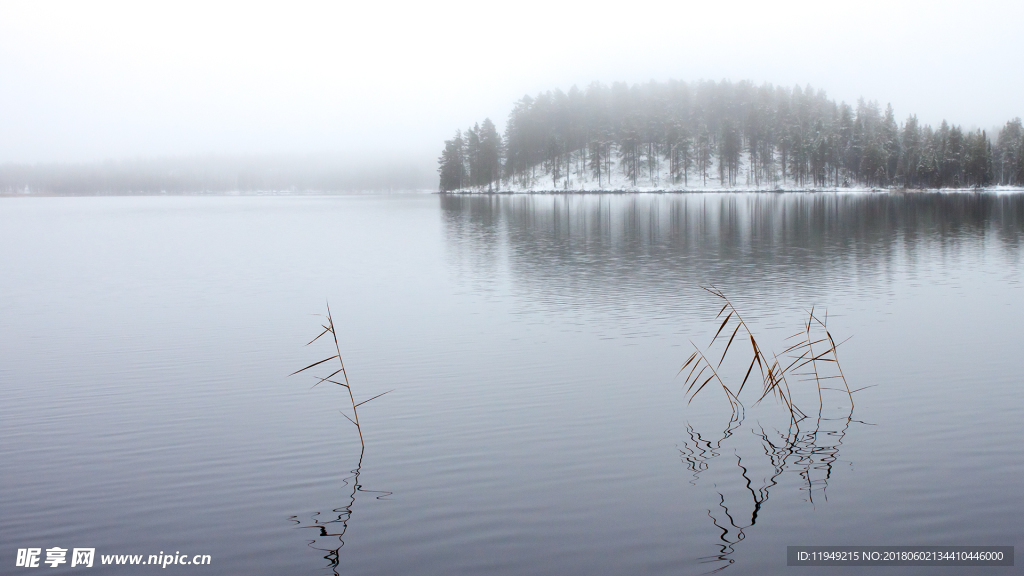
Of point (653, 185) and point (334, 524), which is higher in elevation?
point (653, 185)

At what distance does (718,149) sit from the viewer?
6432 inches

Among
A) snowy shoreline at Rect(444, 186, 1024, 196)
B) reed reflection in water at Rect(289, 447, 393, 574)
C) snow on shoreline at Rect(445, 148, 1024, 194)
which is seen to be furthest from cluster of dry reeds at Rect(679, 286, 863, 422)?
snow on shoreline at Rect(445, 148, 1024, 194)

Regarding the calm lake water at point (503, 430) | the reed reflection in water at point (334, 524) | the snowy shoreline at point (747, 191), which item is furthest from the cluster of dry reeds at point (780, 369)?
the snowy shoreline at point (747, 191)

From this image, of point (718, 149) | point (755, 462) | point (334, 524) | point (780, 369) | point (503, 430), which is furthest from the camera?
point (718, 149)

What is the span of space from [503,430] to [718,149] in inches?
6307

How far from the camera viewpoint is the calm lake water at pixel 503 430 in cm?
962

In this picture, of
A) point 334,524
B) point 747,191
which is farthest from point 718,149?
point 334,524

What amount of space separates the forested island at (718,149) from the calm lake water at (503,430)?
416 feet

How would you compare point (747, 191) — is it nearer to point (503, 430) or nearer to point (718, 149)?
point (718, 149)

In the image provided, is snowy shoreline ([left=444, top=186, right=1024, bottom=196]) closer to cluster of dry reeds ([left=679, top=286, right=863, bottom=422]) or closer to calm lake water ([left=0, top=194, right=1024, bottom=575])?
calm lake water ([left=0, top=194, right=1024, bottom=575])

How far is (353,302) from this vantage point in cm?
3058

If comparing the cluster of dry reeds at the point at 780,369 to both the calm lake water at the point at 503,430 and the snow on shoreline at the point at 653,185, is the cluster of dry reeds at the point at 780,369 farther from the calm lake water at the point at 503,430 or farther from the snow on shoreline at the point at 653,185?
the snow on shoreline at the point at 653,185

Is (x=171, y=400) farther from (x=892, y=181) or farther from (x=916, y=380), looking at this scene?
(x=892, y=181)

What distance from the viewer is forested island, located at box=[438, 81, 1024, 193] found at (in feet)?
473
